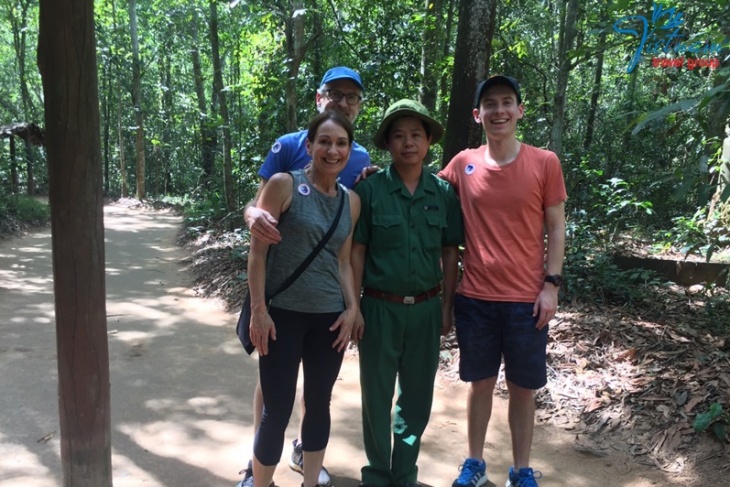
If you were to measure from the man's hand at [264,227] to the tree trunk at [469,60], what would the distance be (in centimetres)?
289

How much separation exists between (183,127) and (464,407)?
27.0 metres

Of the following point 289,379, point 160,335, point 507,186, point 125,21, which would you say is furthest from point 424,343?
point 125,21

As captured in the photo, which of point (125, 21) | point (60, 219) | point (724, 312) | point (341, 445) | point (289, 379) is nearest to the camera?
point (60, 219)

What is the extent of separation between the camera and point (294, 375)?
243cm

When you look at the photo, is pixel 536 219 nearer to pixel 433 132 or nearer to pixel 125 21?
pixel 433 132

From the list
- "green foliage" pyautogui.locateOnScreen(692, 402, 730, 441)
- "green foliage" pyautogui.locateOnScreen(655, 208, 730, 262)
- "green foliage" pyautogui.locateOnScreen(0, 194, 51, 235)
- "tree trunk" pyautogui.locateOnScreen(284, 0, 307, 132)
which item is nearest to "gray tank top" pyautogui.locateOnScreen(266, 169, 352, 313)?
"green foliage" pyautogui.locateOnScreen(692, 402, 730, 441)

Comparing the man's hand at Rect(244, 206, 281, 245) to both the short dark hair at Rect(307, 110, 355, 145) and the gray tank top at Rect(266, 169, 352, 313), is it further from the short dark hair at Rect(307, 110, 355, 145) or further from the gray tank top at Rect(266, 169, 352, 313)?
the short dark hair at Rect(307, 110, 355, 145)

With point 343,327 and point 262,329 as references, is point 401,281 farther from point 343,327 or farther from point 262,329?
point 262,329

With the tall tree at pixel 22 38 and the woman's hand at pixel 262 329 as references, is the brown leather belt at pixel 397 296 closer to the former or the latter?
the woman's hand at pixel 262 329

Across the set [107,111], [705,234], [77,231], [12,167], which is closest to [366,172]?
[77,231]

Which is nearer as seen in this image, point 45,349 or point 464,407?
point 464,407

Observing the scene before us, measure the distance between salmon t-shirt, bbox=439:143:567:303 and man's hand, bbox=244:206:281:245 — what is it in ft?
3.57

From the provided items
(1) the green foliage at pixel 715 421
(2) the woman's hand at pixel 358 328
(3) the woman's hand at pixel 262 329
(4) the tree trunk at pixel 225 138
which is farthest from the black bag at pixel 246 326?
(4) the tree trunk at pixel 225 138

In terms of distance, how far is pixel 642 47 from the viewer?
5.09 metres
